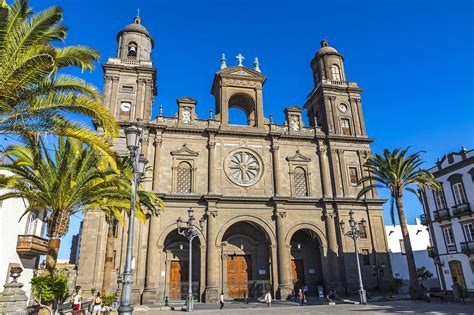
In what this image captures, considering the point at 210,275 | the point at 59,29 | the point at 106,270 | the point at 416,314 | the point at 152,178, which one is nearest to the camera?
the point at 59,29

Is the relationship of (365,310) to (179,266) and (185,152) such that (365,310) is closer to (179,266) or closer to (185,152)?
(179,266)

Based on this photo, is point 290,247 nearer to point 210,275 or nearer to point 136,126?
point 210,275

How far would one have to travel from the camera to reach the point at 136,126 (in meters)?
10.9

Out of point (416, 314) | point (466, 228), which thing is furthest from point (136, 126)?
point (466, 228)

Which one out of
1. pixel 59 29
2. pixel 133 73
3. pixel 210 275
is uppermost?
pixel 133 73

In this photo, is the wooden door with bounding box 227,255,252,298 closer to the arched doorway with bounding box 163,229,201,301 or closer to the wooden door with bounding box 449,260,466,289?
the arched doorway with bounding box 163,229,201,301

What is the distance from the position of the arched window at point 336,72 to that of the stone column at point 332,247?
15.5 metres

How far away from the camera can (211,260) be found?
2639 centimetres

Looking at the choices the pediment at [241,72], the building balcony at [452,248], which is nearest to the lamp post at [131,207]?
the pediment at [241,72]

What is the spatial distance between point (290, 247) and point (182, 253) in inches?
370

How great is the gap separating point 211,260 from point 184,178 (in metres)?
7.52

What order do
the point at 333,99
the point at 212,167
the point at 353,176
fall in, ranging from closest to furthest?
1. the point at 212,167
2. the point at 353,176
3. the point at 333,99

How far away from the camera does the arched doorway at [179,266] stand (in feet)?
89.2

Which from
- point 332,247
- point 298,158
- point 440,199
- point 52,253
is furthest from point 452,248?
point 52,253
